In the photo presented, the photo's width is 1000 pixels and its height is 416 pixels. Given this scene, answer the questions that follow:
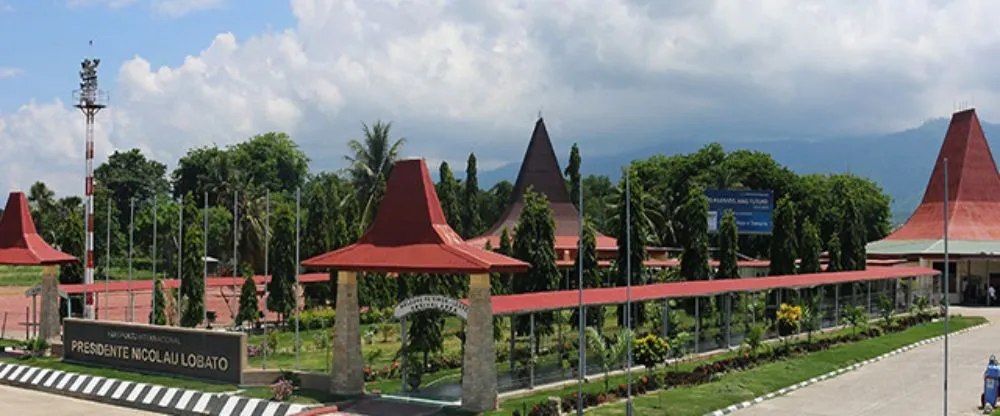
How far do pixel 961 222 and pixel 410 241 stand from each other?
52535mm

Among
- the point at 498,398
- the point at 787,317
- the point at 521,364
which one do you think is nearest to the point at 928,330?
the point at 787,317

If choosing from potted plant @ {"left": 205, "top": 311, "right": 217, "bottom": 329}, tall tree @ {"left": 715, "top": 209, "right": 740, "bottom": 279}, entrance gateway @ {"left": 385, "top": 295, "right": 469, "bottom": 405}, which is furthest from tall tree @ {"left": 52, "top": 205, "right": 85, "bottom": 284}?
tall tree @ {"left": 715, "top": 209, "right": 740, "bottom": 279}

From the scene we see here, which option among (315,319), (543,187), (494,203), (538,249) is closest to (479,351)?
(538,249)

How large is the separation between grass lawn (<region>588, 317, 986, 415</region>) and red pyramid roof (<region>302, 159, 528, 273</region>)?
4385 millimetres

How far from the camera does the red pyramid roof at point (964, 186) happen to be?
64750 mm

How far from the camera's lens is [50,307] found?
34.4 metres

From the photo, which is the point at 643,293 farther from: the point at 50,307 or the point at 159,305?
the point at 159,305

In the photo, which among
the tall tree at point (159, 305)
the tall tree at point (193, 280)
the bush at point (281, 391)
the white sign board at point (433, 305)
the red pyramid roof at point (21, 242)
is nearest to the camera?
the white sign board at point (433, 305)

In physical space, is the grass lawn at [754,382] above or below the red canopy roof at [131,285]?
below

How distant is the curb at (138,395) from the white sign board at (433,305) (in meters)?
3.12

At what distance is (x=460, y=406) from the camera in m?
21.7

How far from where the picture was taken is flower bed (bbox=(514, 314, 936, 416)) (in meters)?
21.9

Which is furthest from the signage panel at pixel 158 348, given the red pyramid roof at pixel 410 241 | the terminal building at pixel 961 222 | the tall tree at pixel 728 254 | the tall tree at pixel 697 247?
the terminal building at pixel 961 222

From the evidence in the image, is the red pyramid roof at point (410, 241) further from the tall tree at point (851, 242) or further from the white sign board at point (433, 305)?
the tall tree at point (851, 242)
